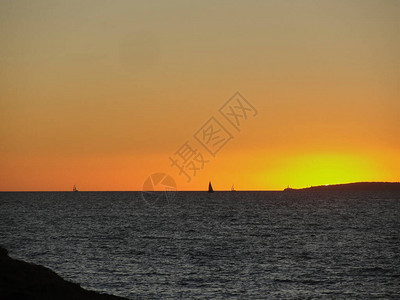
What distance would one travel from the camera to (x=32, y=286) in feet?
94.8

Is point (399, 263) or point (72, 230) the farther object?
point (72, 230)

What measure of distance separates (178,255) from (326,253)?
60.3 feet

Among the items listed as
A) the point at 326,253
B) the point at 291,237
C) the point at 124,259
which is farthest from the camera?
the point at 291,237

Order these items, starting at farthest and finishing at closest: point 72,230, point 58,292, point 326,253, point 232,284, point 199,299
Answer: point 72,230 < point 326,253 < point 232,284 < point 199,299 < point 58,292

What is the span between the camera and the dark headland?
27078mm

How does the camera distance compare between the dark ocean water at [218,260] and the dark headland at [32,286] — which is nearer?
the dark headland at [32,286]

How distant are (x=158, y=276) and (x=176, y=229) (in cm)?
5387

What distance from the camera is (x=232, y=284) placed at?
1818 inches

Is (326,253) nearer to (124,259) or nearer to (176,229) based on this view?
(124,259)

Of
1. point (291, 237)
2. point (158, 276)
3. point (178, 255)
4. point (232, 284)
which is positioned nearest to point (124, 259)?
point (178, 255)

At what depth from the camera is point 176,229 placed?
103m

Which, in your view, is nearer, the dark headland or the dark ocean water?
the dark headland

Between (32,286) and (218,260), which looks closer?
(32,286)

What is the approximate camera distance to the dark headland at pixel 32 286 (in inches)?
1066
